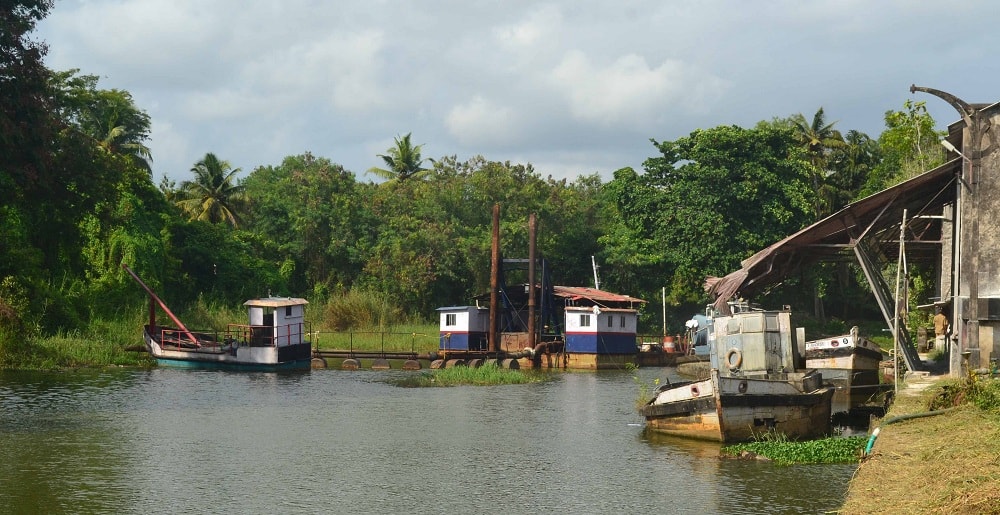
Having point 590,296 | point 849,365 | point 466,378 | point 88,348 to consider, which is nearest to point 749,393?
point 849,365

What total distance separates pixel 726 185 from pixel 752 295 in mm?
31990

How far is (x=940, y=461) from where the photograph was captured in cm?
1305

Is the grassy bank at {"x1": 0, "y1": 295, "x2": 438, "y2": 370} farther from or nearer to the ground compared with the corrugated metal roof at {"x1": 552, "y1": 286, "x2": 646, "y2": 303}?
nearer to the ground

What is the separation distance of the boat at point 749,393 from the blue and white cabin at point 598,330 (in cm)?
2439

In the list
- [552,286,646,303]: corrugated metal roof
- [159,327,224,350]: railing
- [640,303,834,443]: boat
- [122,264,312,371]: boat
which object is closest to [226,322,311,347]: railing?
[122,264,312,371]: boat

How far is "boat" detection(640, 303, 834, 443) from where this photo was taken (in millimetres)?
21344

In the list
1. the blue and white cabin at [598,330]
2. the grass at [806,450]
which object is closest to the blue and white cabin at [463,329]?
the blue and white cabin at [598,330]

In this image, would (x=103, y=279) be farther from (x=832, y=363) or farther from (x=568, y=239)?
(x=832, y=363)

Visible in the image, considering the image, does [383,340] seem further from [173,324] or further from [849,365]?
[849,365]

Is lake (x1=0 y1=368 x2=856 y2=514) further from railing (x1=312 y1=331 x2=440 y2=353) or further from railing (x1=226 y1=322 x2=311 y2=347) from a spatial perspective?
railing (x1=312 y1=331 x2=440 y2=353)

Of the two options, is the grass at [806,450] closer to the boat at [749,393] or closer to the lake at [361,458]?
the lake at [361,458]

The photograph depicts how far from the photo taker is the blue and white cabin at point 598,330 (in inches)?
1954

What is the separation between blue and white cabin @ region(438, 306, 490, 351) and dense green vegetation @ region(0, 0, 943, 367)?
21.9 feet

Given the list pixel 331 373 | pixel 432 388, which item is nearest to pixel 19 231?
pixel 331 373
